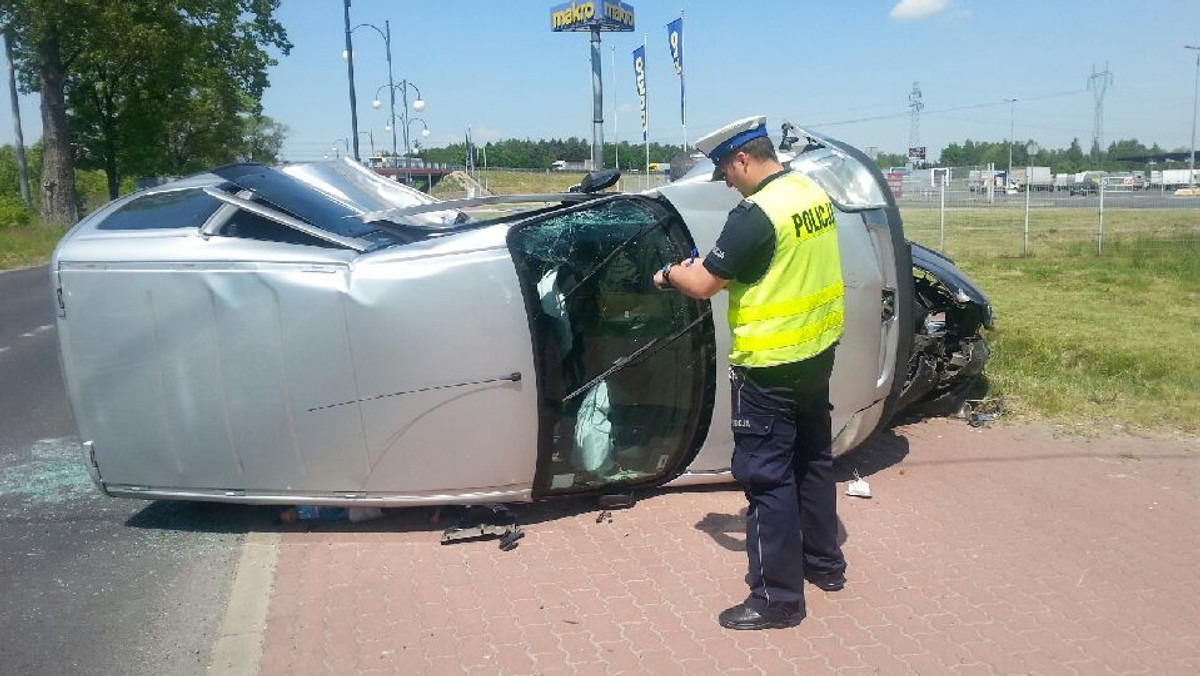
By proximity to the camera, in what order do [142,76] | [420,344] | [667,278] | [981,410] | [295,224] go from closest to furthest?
[667,278]
[420,344]
[295,224]
[981,410]
[142,76]

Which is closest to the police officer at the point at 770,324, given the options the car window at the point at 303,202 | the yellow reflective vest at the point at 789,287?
the yellow reflective vest at the point at 789,287

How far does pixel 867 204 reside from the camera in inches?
180

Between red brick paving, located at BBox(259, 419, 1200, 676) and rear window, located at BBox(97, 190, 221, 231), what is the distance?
1620 mm

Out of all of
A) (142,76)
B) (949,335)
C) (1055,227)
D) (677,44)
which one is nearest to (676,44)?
(677,44)

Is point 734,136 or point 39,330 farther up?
point 734,136

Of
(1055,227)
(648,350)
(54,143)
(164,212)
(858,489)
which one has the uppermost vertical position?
(54,143)

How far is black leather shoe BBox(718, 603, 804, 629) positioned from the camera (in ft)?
11.1

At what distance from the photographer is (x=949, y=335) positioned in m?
6.21

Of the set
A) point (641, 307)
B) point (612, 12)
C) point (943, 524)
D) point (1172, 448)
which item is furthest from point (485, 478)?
point (612, 12)

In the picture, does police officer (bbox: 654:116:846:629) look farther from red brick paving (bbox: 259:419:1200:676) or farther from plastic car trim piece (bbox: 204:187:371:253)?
plastic car trim piece (bbox: 204:187:371:253)

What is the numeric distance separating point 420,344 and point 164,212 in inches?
62.7

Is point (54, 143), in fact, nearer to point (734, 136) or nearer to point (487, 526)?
point (487, 526)

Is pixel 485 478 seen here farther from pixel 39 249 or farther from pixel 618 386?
pixel 39 249

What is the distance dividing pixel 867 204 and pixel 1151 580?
2.08m
